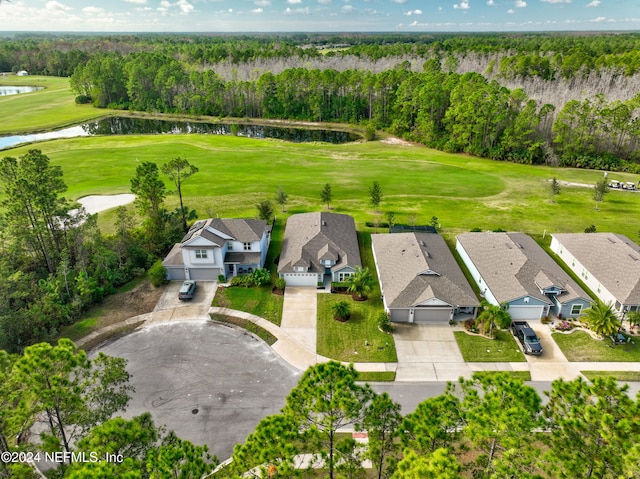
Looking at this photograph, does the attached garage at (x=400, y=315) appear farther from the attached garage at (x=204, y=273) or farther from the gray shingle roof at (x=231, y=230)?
the attached garage at (x=204, y=273)

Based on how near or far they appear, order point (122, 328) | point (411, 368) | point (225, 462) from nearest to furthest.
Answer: point (225, 462)
point (411, 368)
point (122, 328)

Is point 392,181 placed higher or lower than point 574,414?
lower

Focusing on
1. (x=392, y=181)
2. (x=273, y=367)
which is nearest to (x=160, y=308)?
(x=273, y=367)

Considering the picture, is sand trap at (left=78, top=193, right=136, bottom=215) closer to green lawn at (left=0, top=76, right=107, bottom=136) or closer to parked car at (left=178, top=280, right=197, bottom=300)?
parked car at (left=178, top=280, right=197, bottom=300)

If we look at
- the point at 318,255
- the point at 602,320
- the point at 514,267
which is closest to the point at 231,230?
the point at 318,255

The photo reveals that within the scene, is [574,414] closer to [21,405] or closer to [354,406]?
[354,406]

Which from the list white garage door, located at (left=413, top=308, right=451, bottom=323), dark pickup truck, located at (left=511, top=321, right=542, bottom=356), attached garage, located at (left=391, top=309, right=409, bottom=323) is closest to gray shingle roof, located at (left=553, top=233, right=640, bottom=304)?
dark pickup truck, located at (left=511, top=321, right=542, bottom=356)
